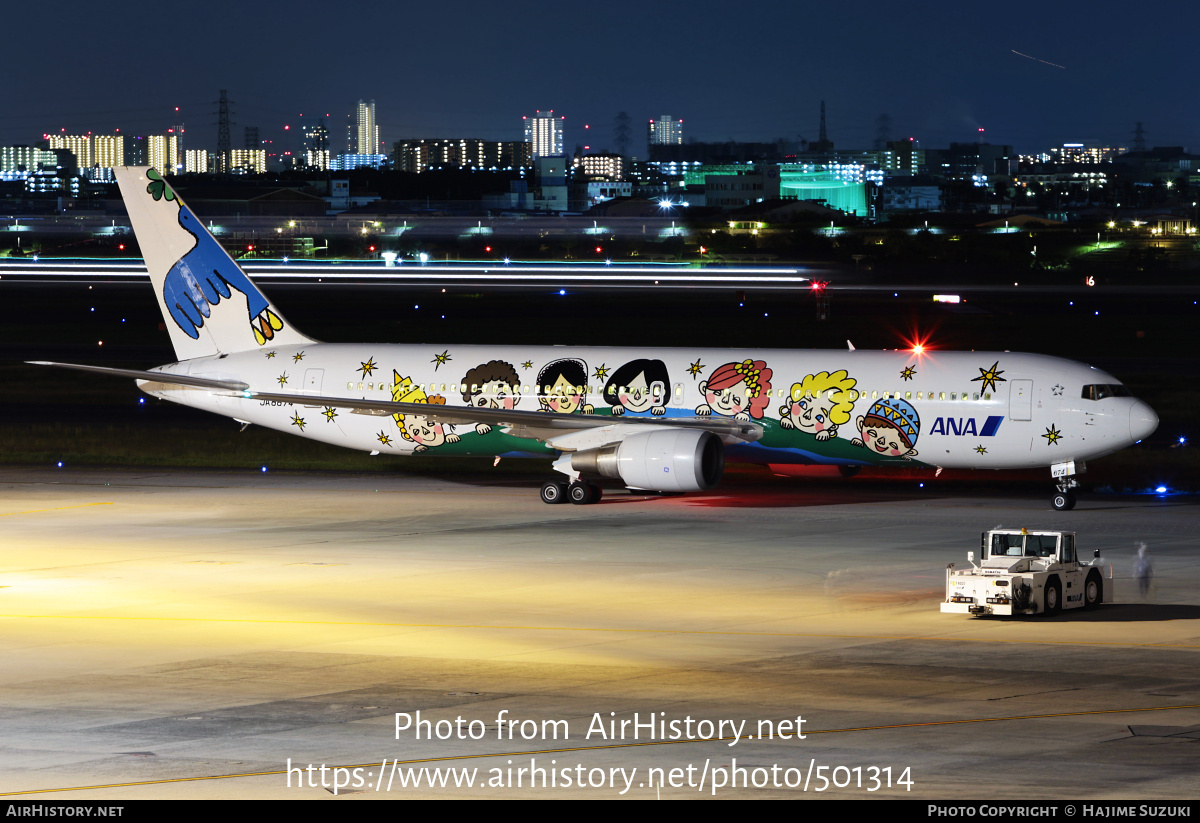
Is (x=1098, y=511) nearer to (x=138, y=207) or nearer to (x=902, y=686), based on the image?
(x=902, y=686)

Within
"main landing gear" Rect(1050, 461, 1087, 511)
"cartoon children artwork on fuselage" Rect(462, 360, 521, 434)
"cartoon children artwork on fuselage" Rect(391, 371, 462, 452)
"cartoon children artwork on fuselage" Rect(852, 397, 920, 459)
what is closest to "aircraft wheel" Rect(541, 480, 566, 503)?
"cartoon children artwork on fuselage" Rect(462, 360, 521, 434)

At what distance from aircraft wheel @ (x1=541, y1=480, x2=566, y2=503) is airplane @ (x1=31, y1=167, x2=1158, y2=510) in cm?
9

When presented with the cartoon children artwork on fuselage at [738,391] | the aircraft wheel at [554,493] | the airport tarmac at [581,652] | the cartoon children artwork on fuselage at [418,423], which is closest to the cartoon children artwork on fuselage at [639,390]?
the cartoon children artwork on fuselage at [738,391]

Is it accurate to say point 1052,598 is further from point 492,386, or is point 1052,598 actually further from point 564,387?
point 492,386

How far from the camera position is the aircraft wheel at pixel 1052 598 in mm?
28516

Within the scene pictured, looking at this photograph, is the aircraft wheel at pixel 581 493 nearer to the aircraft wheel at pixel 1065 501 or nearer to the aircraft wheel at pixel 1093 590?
the aircraft wheel at pixel 1065 501

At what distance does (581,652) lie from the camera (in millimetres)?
25250

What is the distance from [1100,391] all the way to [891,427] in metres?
5.52

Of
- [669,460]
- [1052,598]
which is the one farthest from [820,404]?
[1052,598]

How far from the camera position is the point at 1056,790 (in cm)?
1697

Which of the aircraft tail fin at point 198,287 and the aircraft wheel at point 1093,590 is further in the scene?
the aircraft tail fin at point 198,287

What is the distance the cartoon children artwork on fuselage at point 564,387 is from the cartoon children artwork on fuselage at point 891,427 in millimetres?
7743
